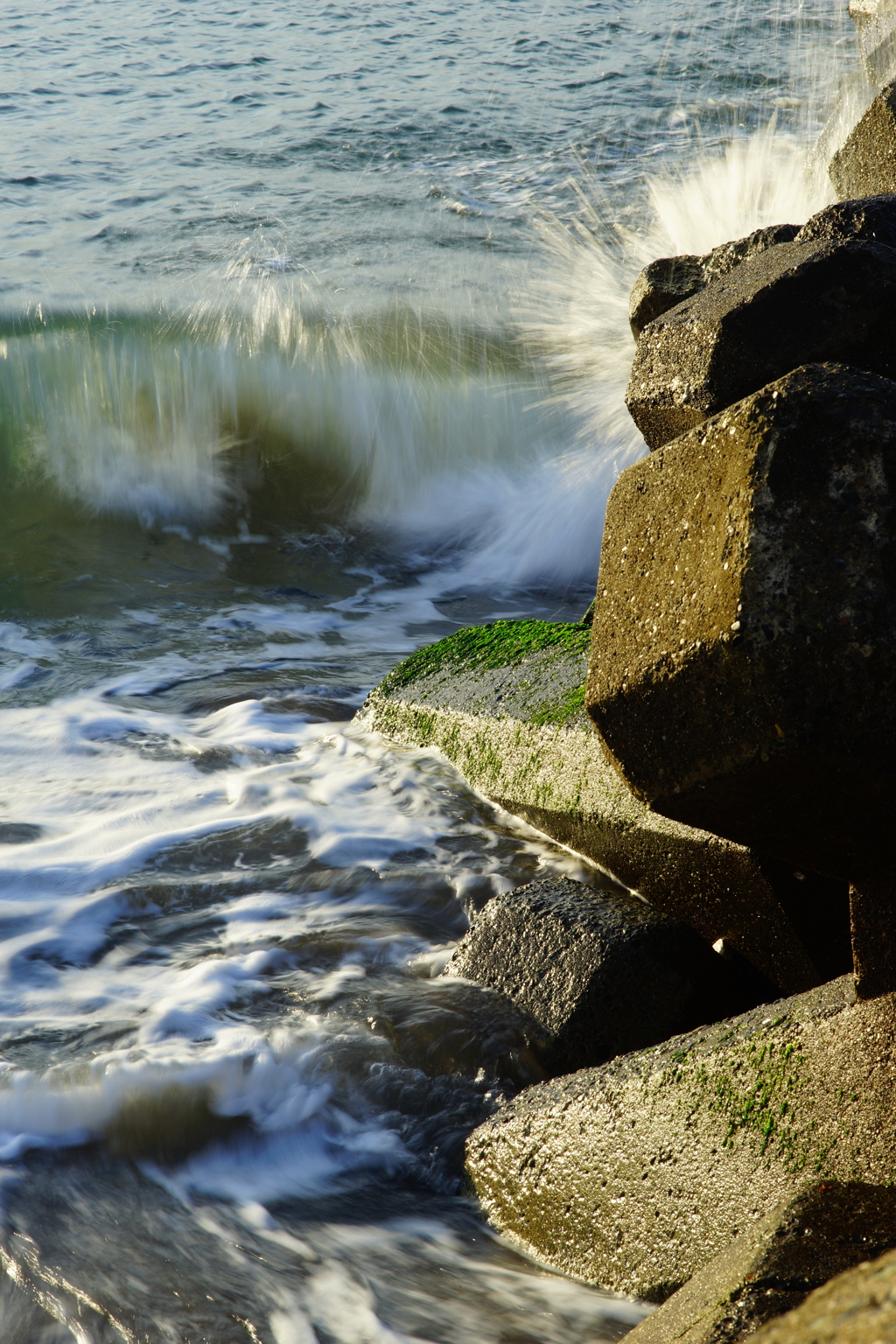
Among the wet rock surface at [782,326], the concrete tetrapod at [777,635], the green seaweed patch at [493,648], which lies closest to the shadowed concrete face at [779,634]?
the concrete tetrapod at [777,635]

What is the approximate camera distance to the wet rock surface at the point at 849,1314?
2.51 ft

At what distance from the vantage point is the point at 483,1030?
8.52 feet

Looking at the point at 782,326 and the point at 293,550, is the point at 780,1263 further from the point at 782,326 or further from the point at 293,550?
the point at 293,550

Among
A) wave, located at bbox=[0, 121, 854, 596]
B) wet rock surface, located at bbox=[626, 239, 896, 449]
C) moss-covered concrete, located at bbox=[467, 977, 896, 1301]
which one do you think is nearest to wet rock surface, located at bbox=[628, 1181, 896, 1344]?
moss-covered concrete, located at bbox=[467, 977, 896, 1301]

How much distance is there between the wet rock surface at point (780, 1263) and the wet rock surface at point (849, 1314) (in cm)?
40

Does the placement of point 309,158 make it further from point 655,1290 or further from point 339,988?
point 655,1290

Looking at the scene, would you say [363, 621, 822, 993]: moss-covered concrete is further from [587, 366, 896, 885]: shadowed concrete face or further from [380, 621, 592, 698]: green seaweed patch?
[587, 366, 896, 885]: shadowed concrete face

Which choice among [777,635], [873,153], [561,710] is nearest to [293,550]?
[561,710]

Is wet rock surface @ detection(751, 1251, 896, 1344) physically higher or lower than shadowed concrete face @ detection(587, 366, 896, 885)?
lower

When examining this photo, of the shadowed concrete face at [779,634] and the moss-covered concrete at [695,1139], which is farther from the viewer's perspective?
the moss-covered concrete at [695,1139]

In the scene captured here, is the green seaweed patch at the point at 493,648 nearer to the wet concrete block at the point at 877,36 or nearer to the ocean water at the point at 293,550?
the ocean water at the point at 293,550

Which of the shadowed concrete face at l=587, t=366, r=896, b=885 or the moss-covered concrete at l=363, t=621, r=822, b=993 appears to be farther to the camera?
the moss-covered concrete at l=363, t=621, r=822, b=993

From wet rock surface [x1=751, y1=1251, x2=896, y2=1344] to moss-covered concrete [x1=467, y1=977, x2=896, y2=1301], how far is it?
787 mm

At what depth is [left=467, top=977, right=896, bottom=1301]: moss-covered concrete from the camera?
64.1 inches
